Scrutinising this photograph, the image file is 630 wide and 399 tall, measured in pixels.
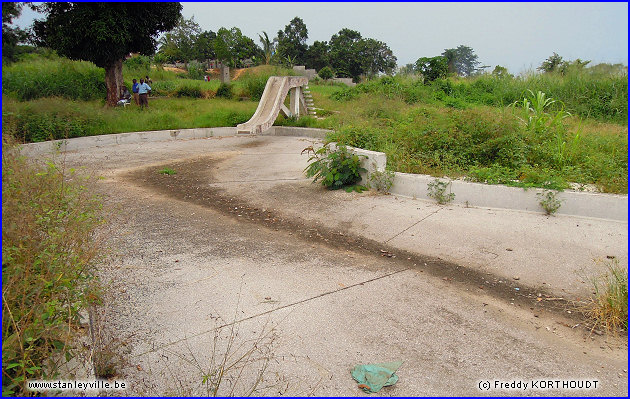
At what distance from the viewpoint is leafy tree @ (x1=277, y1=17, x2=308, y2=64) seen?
193 ft

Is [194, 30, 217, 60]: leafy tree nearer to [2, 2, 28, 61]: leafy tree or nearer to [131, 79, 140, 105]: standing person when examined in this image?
[2, 2, 28, 61]: leafy tree

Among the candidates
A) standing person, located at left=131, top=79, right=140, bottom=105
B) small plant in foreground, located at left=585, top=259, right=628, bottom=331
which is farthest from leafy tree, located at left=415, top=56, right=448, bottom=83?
small plant in foreground, located at left=585, top=259, right=628, bottom=331

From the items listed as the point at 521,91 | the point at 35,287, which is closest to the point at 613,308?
the point at 35,287

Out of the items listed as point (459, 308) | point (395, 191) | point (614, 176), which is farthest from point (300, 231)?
point (614, 176)

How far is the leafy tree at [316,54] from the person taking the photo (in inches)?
2291

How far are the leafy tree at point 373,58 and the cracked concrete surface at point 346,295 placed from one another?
5111 centimetres

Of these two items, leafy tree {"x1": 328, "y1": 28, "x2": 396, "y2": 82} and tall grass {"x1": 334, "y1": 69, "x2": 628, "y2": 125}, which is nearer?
tall grass {"x1": 334, "y1": 69, "x2": 628, "y2": 125}

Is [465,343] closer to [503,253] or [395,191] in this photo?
[503,253]

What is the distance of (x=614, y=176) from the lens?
5879mm

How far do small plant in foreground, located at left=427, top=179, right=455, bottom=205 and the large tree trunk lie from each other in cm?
1469

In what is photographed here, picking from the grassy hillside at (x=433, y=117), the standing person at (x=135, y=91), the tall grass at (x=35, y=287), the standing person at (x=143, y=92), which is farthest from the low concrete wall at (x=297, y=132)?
the tall grass at (x=35, y=287)

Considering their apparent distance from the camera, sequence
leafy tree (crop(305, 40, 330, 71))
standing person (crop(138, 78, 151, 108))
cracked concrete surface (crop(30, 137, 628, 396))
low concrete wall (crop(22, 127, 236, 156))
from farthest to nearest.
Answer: leafy tree (crop(305, 40, 330, 71)) → standing person (crop(138, 78, 151, 108)) → low concrete wall (crop(22, 127, 236, 156)) → cracked concrete surface (crop(30, 137, 628, 396))

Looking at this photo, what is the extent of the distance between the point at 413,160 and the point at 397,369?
4.51m

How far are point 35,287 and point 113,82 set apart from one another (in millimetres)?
16905
